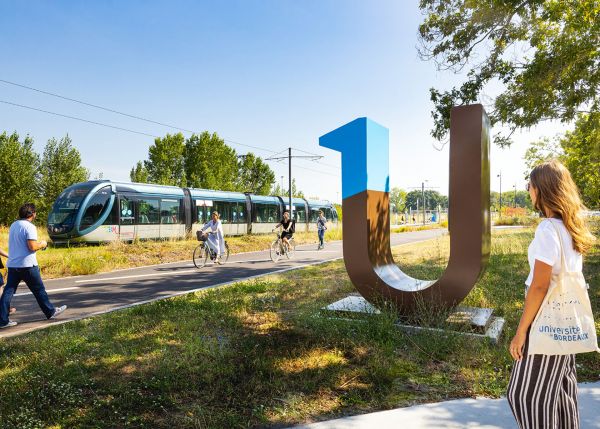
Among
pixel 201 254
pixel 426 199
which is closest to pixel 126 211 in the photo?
pixel 201 254

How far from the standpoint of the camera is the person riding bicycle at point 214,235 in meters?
13.1

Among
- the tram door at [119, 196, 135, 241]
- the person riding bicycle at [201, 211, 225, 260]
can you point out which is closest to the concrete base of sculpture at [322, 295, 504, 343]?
the person riding bicycle at [201, 211, 225, 260]

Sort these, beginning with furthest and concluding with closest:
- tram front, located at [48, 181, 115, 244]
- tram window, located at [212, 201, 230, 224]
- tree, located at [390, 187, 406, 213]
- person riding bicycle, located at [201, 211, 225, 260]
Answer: tree, located at [390, 187, 406, 213], tram window, located at [212, 201, 230, 224], tram front, located at [48, 181, 115, 244], person riding bicycle, located at [201, 211, 225, 260]

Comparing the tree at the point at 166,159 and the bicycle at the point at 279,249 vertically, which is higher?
the tree at the point at 166,159

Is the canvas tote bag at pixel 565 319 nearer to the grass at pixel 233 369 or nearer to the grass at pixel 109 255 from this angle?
the grass at pixel 233 369

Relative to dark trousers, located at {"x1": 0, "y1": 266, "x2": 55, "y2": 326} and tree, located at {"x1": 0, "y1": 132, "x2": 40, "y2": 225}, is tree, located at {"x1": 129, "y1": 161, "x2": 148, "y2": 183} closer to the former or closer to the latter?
tree, located at {"x1": 0, "y1": 132, "x2": 40, "y2": 225}

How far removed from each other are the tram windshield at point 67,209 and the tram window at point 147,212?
7.77ft

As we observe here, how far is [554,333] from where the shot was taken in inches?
81.3

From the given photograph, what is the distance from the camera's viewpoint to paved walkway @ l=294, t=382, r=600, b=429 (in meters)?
2.97

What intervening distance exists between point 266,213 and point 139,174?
24725 millimetres

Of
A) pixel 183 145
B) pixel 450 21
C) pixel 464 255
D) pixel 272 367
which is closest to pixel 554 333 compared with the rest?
pixel 272 367

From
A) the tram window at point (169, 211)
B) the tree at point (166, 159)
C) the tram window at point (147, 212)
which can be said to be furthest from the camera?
the tree at point (166, 159)

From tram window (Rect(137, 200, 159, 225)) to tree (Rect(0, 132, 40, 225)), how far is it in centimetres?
1411

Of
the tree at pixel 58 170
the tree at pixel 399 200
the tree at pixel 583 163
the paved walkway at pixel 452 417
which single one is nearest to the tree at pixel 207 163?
the tree at pixel 58 170
